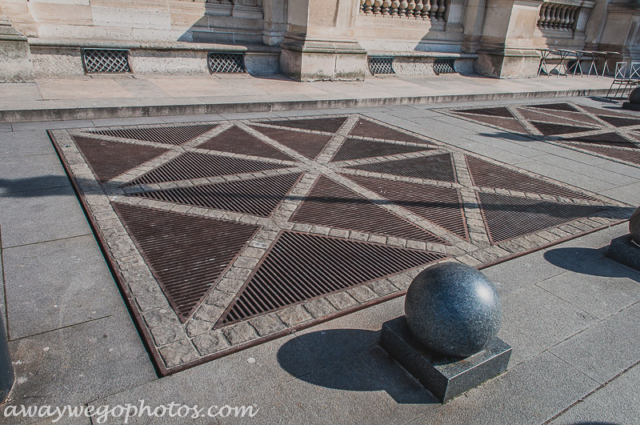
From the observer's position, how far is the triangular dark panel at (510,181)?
653cm

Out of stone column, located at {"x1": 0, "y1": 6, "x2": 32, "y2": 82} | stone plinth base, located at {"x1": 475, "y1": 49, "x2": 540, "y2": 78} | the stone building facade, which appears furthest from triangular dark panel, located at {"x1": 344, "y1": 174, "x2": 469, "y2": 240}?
stone plinth base, located at {"x1": 475, "y1": 49, "x2": 540, "y2": 78}

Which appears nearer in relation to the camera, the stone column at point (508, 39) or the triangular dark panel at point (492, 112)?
the triangular dark panel at point (492, 112)

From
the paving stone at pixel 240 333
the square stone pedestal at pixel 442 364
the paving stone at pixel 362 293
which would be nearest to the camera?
the square stone pedestal at pixel 442 364

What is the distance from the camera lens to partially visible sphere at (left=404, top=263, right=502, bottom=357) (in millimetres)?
2693

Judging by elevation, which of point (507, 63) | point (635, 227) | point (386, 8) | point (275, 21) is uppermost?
point (386, 8)

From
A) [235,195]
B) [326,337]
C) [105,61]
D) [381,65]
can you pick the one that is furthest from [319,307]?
Result: [381,65]

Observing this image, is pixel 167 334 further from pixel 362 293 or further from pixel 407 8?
pixel 407 8

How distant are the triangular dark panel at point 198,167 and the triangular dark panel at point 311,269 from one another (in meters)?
1.99

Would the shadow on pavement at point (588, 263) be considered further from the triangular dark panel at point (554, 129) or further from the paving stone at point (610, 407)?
the triangular dark panel at point (554, 129)

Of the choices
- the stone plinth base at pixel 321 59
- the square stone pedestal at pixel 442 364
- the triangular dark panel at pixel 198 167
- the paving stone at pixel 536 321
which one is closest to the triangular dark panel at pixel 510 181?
the paving stone at pixel 536 321

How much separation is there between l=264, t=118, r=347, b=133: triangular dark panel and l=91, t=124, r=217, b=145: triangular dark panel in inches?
63.4

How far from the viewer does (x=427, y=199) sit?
592 cm

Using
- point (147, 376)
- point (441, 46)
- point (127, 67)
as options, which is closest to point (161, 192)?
point (147, 376)

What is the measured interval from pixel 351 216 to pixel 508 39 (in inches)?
559
